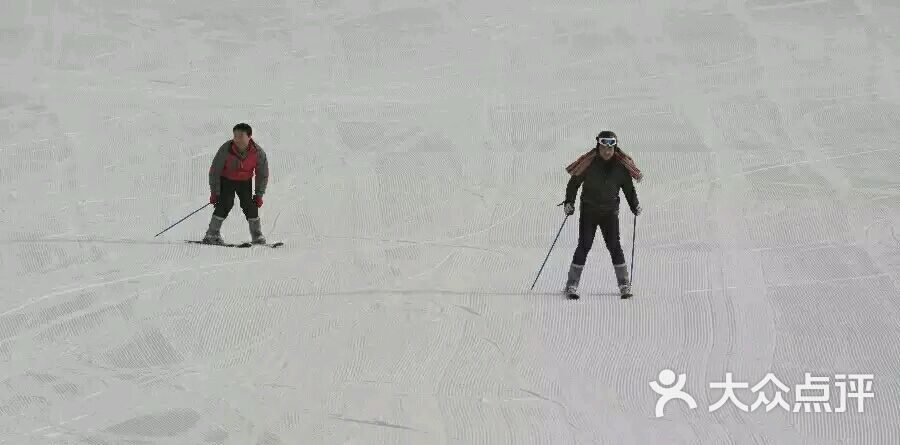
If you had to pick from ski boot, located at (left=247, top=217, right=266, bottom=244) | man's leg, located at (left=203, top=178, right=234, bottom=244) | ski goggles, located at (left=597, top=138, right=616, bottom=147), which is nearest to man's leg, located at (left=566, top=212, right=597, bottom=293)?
ski goggles, located at (left=597, top=138, right=616, bottom=147)

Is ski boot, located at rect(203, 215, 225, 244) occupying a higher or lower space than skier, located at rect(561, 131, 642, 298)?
lower

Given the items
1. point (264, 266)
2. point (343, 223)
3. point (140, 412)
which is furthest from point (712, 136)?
point (140, 412)

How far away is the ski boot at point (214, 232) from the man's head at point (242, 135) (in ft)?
2.72

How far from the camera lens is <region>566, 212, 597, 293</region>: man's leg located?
11.6 m

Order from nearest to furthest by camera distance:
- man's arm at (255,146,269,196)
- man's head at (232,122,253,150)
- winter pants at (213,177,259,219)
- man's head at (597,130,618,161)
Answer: man's head at (597,130,618,161)
man's head at (232,122,253,150)
man's arm at (255,146,269,196)
winter pants at (213,177,259,219)

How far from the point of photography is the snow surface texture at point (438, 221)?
9844mm

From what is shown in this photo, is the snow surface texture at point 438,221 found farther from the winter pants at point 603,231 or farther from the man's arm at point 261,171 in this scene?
the man's arm at point 261,171

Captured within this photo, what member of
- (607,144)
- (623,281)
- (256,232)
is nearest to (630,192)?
(607,144)

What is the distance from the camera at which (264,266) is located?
40.8 ft

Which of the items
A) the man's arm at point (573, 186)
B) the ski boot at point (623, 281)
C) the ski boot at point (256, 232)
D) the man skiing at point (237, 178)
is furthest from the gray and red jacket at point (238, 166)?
the ski boot at point (623, 281)

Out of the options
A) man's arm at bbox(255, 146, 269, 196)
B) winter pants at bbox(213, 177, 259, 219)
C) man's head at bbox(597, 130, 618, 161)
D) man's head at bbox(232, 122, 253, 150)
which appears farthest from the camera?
winter pants at bbox(213, 177, 259, 219)

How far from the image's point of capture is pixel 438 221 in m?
13.8

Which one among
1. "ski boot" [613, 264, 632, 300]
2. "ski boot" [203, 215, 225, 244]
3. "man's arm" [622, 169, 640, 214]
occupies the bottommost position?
"ski boot" [613, 264, 632, 300]

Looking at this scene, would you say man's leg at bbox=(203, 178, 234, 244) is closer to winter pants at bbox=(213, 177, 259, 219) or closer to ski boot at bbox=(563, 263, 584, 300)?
winter pants at bbox=(213, 177, 259, 219)
